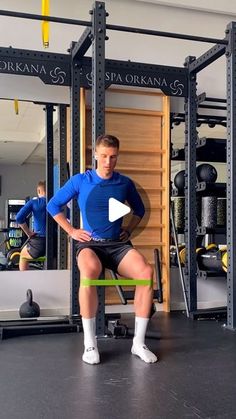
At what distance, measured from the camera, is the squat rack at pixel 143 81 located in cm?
349

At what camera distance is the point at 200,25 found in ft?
16.6

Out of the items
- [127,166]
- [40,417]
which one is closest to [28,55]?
[127,166]

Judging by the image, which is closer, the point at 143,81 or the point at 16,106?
the point at 143,81

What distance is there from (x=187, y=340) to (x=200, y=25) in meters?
3.44

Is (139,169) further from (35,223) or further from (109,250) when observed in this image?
(109,250)

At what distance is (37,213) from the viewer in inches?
179

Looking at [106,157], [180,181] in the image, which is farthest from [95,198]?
[180,181]

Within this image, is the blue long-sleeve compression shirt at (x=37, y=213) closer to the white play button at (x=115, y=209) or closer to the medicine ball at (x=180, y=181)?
the medicine ball at (x=180, y=181)

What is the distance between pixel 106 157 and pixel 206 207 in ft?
6.38

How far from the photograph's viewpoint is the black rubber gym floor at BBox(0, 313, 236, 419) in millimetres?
2076

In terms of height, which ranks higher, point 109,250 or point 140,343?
point 109,250

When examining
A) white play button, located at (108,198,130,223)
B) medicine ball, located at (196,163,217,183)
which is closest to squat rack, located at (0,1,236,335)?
medicine ball, located at (196,163,217,183)

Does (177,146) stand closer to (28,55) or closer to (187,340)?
(28,55)

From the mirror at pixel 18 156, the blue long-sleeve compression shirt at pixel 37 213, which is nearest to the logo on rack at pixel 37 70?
the mirror at pixel 18 156
